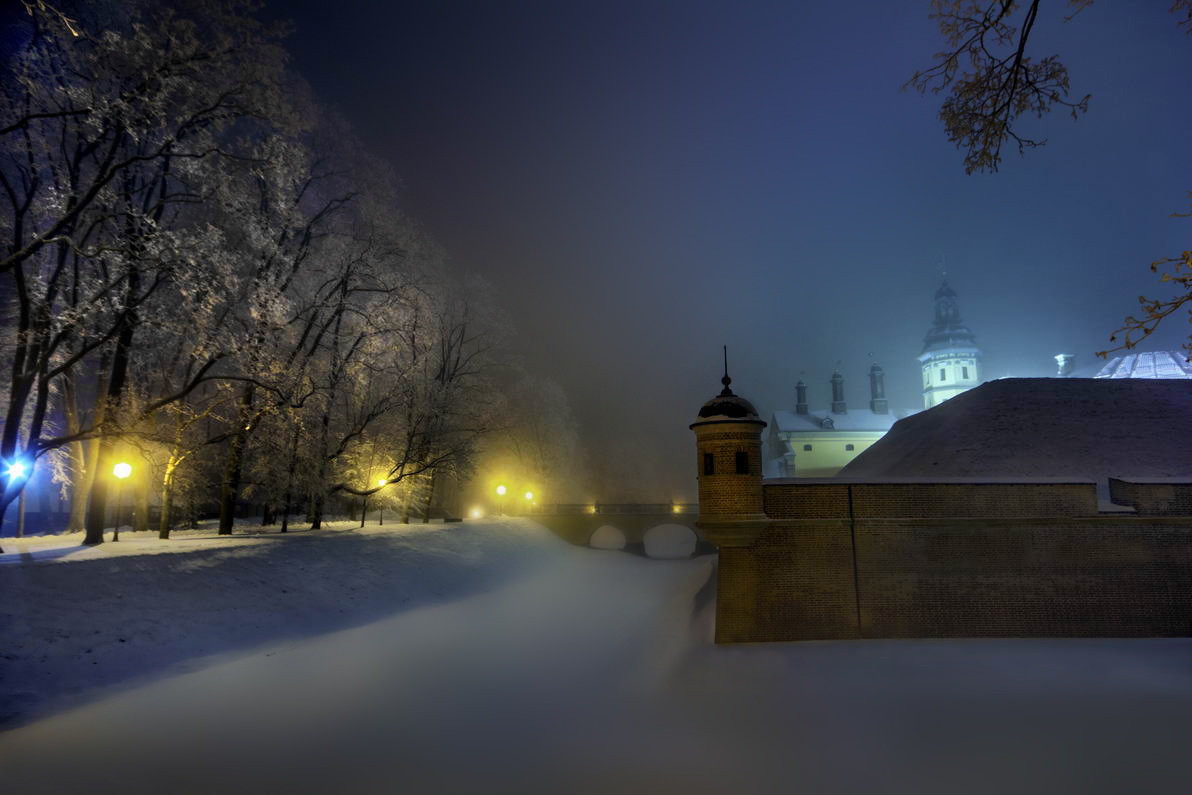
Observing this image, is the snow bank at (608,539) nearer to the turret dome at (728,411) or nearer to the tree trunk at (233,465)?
the tree trunk at (233,465)

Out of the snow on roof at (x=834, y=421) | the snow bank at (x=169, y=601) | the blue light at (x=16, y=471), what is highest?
the snow on roof at (x=834, y=421)

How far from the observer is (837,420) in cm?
6309

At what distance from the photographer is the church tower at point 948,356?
71.5 m

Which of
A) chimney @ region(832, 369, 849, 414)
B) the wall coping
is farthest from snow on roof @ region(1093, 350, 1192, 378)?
the wall coping

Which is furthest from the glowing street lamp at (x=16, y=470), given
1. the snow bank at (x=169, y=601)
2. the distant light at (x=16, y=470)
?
the snow bank at (x=169, y=601)

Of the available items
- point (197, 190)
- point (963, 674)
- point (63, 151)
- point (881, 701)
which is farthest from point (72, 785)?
point (197, 190)

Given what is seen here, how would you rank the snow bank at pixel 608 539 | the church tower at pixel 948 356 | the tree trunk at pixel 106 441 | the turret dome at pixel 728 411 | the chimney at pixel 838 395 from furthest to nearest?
1. the church tower at pixel 948 356
2. the chimney at pixel 838 395
3. the snow bank at pixel 608 539
4. the tree trunk at pixel 106 441
5. the turret dome at pixel 728 411

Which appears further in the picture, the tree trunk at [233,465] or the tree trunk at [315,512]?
the tree trunk at [315,512]

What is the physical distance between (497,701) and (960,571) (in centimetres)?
1134

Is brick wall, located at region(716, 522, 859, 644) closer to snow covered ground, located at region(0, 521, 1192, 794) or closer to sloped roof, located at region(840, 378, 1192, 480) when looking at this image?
snow covered ground, located at region(0, 521, 1192, 794)

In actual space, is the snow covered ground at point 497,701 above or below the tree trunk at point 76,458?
below

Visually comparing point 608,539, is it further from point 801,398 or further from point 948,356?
point 948,356

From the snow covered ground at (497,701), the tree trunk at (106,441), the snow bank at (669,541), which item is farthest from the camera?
the snow bank at (669,541)

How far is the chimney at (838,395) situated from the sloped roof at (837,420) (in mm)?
769
